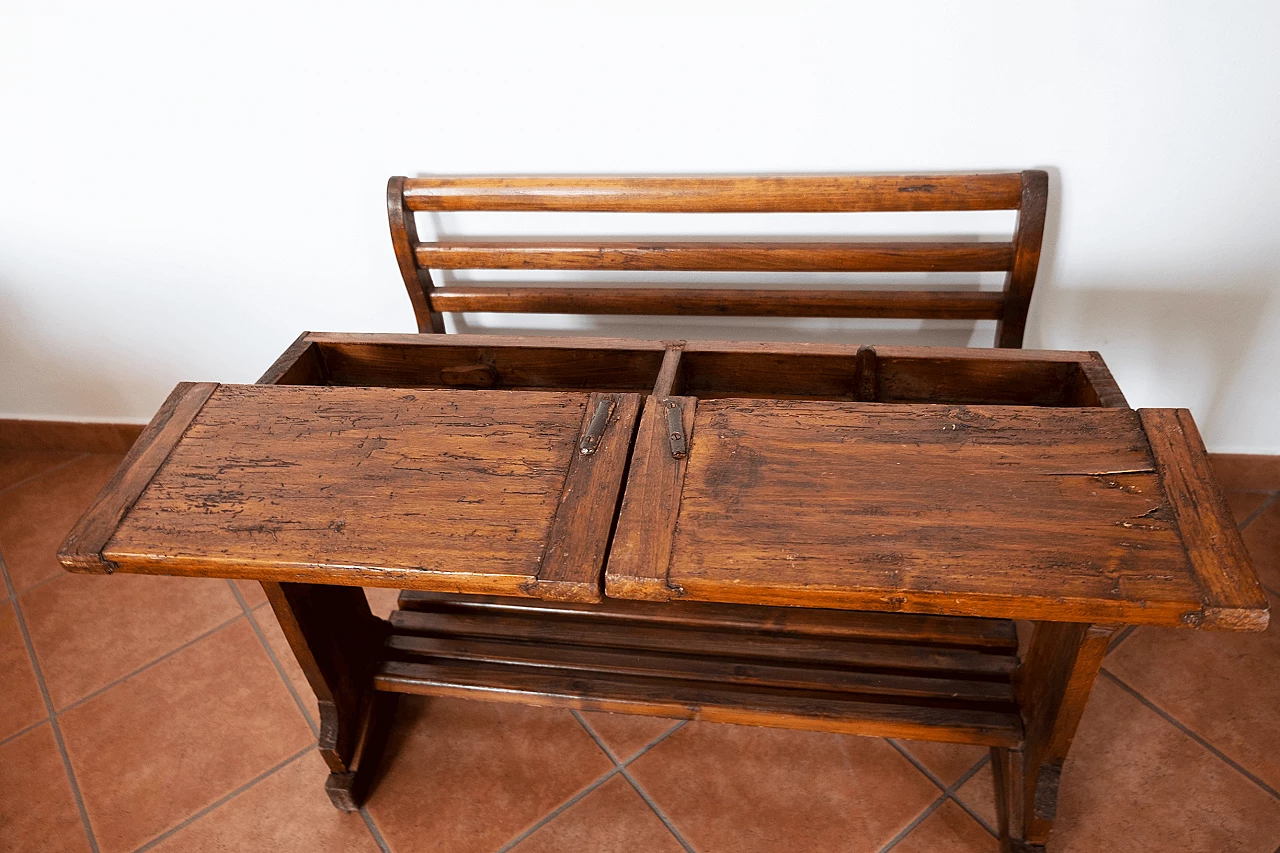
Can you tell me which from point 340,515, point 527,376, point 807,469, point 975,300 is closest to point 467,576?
point 340,515

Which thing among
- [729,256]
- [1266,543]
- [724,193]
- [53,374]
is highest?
[724,193]

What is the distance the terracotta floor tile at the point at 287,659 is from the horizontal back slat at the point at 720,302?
0.85 m

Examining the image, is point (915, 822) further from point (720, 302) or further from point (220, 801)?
point (220, 801)

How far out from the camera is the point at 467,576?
107cm

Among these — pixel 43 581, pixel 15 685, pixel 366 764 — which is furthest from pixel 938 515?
pixel 43 581

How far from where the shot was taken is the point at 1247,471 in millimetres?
2082

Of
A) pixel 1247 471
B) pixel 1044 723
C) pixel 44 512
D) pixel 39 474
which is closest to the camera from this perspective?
pixel 1044 723

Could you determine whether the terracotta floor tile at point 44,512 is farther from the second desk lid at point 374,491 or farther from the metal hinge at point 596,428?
the metal hinge at point 596,428

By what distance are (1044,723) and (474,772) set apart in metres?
1.07

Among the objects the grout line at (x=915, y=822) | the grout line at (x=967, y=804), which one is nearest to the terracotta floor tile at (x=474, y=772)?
the grout line at (x=915, y=822)

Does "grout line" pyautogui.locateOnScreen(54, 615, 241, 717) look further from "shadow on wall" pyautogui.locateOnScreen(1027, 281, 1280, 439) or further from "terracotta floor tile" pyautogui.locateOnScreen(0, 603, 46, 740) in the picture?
"shadow on wall" pyautogui.locateOnScreen(1027, 281, 1280, 439)

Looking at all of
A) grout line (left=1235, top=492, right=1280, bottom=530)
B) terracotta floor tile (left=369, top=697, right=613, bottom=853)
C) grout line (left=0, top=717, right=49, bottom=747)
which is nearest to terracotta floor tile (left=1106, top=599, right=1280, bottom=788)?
grout line (left=1235, top=492, right=1280, bottom=530)

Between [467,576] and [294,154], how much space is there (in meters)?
1.22

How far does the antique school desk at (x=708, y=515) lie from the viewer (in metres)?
1.05
